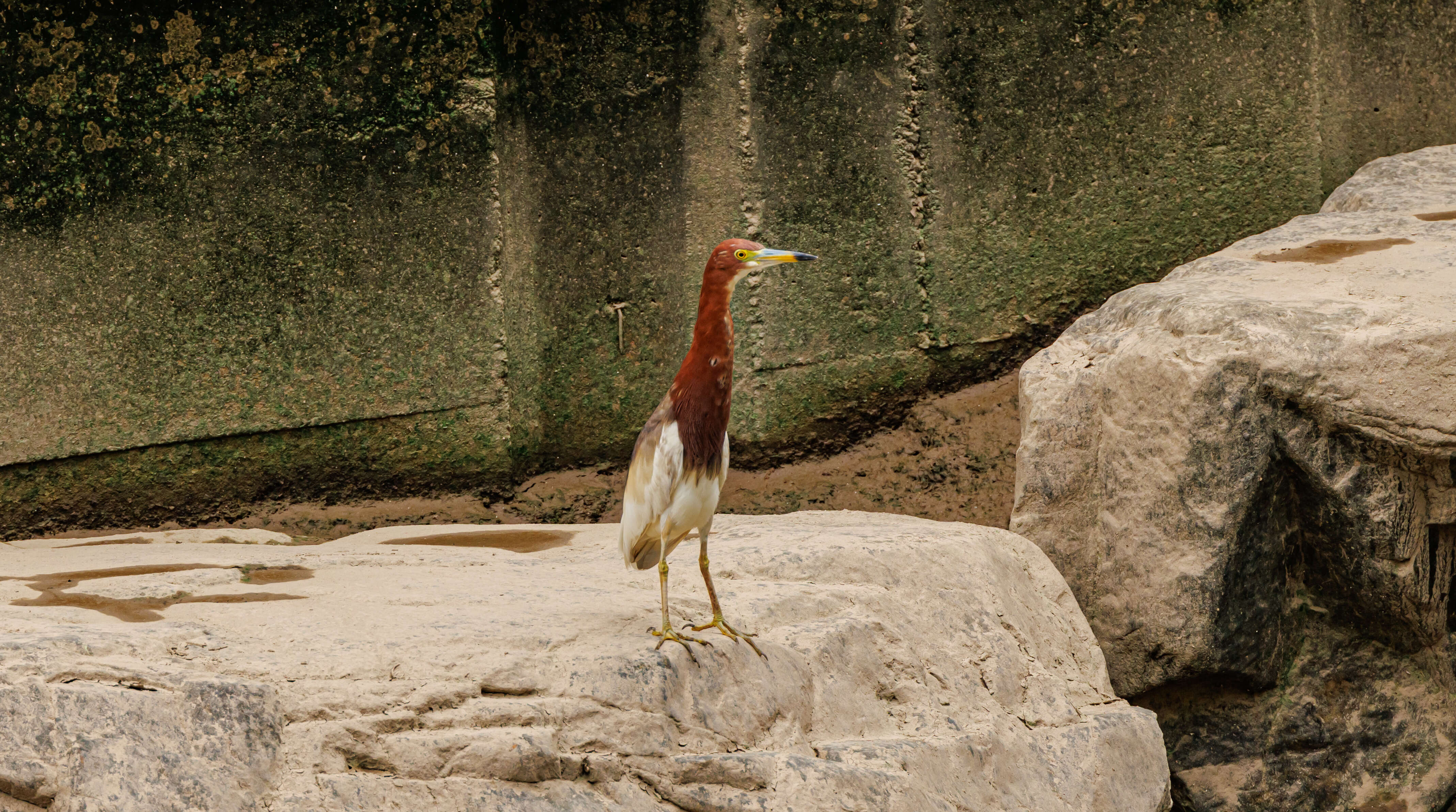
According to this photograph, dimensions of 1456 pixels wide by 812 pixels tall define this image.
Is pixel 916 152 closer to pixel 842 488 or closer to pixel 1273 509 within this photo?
pixel 842 488

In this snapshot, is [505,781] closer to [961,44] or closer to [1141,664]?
[1141,664]

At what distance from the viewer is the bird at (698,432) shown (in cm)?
277

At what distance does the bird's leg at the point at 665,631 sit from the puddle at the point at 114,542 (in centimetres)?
205

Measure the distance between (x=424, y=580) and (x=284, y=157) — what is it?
185 centimetres

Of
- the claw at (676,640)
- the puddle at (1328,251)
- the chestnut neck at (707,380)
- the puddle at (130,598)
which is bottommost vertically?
the puddle at (130,598)

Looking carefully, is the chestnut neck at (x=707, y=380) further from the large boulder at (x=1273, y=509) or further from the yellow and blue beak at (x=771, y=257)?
the large boulder at (x=1273, y=509)

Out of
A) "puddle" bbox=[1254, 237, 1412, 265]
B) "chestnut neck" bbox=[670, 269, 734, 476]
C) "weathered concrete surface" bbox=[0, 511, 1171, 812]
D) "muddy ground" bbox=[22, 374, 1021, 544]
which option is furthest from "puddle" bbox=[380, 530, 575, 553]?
"puddle" bbox=[1254, 237, 1412, 265]

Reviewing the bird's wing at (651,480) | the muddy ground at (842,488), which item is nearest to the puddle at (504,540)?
the muddy ground at (842,488)

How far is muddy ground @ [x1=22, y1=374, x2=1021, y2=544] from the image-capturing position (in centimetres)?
464

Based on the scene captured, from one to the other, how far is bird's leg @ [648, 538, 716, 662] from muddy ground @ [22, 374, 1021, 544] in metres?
1.88

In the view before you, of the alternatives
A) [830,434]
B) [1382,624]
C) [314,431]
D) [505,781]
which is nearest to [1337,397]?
[1382,624]

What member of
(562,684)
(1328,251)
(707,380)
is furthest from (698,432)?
(1328,251)

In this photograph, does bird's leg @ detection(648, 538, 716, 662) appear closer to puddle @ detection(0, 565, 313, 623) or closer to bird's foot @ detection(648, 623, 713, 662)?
bird's foot @ detection(648, 623, 713, 662)

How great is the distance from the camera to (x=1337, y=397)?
3418 millimetres
